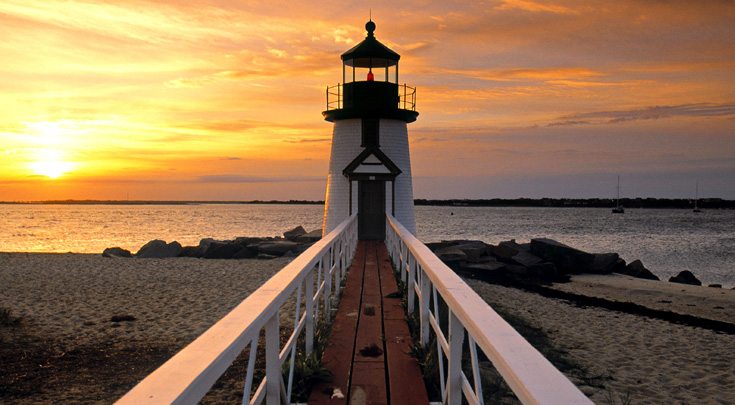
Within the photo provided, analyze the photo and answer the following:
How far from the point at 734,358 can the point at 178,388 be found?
44.9 feet

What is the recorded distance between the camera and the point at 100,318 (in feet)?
42.7

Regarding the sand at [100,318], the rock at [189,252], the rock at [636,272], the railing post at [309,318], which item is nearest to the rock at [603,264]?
the rock at [636,272]

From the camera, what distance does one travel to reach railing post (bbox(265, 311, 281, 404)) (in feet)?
11.5

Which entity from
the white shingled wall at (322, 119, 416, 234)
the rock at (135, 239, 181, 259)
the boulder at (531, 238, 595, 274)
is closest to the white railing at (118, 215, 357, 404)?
the white shingled wall at (322, 119, 416, 234)

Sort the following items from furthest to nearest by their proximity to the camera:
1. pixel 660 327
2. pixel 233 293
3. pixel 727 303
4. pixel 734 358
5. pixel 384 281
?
1. pixel 727 303
2. pixel 233 293
3. pixel 660 327
4. pixel 734 358
5. pixel 384 281

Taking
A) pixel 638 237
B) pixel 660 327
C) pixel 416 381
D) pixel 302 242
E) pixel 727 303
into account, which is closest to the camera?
pixel 416 381

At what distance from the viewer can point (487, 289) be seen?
68.5 ft

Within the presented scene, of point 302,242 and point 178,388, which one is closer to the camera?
point 178,388

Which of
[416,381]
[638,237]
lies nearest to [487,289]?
[416,381]

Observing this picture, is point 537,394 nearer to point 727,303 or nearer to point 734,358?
point 734,358

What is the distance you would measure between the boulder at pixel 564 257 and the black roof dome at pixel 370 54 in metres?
12.9

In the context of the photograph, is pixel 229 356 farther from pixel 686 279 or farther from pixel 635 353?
pixel 686 279

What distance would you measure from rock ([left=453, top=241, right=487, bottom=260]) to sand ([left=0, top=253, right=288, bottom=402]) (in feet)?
30.8

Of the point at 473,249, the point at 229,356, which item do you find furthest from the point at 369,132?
the point at 229,356
